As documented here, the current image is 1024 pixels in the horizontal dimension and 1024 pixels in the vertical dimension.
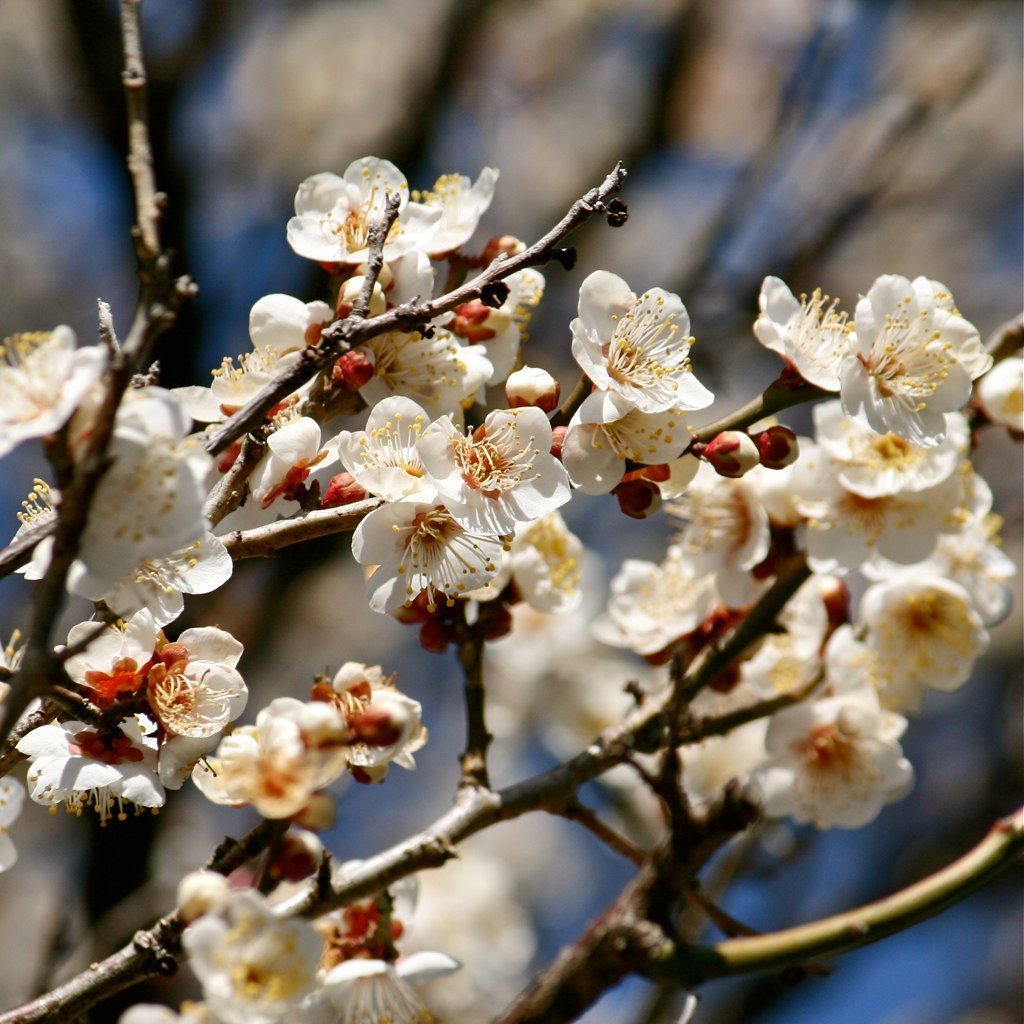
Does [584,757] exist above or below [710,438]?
below

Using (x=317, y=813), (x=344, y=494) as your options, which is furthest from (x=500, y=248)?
(x=317, y=813)

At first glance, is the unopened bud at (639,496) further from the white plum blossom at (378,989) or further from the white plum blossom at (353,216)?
the white plum blossom at (378,989)

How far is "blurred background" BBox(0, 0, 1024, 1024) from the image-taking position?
3.53 metres

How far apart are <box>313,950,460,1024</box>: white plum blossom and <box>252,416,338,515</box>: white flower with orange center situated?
1.70 ft

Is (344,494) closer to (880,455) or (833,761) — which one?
(880,455)

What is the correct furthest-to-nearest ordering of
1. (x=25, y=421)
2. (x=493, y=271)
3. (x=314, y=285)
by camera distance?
(x=314, y=285), (x=493, y=271), (x=25, y=421)

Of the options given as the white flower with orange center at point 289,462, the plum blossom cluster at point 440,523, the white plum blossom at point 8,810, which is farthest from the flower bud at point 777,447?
the white plum blossom at point 8,810

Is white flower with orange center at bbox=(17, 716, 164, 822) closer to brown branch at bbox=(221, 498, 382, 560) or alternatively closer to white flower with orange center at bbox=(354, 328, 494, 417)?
brown branch at bbox=(221, 498, 382, 560)

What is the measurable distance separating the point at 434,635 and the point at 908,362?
0.68 meters

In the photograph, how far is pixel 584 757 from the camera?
1.45 m

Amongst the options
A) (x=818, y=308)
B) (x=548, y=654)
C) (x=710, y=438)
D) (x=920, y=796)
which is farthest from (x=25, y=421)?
(x=920, y=796)

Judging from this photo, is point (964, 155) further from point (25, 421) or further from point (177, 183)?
point (25, 421)

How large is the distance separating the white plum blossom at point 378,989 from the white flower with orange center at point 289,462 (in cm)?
52

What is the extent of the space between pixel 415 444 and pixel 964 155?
16.6 feet
